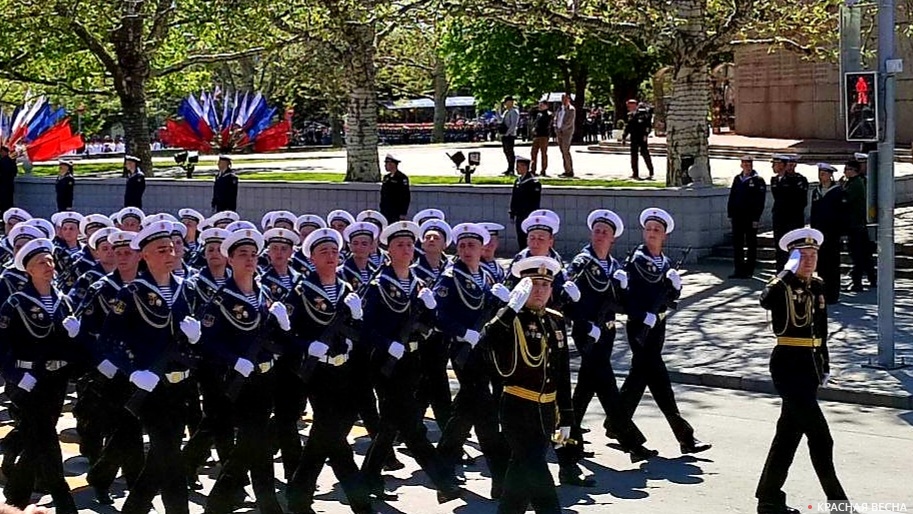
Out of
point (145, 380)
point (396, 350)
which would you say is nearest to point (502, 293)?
point (396, 350)

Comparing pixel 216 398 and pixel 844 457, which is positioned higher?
pixel 216 398

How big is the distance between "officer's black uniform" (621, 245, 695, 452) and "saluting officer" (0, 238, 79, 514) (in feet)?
13.8

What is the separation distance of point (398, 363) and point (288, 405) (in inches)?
31.9

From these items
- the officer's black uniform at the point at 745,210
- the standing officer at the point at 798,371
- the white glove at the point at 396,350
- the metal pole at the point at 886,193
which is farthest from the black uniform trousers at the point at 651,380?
the officer's black uniform at the point at 745,210

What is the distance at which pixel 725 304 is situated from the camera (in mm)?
17844

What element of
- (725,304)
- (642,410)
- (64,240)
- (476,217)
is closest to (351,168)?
(476,217)

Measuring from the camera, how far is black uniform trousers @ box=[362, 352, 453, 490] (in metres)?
9.11

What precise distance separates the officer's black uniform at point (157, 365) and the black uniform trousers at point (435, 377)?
206 centimetres

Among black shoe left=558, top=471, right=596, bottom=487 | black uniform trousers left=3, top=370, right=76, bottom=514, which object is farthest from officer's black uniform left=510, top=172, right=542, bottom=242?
black uniform trousers left=3, top=370, right=76, bottom=514

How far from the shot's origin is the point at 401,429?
912 cm

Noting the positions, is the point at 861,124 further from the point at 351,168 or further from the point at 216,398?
the point at 351,168

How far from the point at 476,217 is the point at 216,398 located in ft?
51.2

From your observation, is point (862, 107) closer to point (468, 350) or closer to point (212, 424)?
point (468, 350)

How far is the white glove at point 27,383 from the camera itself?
8469 mm
